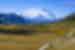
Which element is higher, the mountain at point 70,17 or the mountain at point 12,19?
the mountain at point 12,19

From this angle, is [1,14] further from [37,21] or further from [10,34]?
[37,21]

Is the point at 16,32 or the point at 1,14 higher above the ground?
the point at 1,14

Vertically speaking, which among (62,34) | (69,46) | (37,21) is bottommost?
(69,46)

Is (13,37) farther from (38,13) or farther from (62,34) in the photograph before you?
(62,34)

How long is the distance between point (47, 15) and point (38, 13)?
0.12 meters

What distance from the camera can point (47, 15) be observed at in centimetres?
258

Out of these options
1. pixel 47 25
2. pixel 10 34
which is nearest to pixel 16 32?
pixel 10 34

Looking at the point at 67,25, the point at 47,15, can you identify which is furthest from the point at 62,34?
the point at 47,15

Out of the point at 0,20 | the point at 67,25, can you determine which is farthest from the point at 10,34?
the point at 67,25

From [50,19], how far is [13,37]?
553mm

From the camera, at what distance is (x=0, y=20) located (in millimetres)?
2584

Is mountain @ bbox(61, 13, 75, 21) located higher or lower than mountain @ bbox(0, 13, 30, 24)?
lower

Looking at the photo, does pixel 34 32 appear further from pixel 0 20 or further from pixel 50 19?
pixel 0 20

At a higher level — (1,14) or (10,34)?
(1,14)
